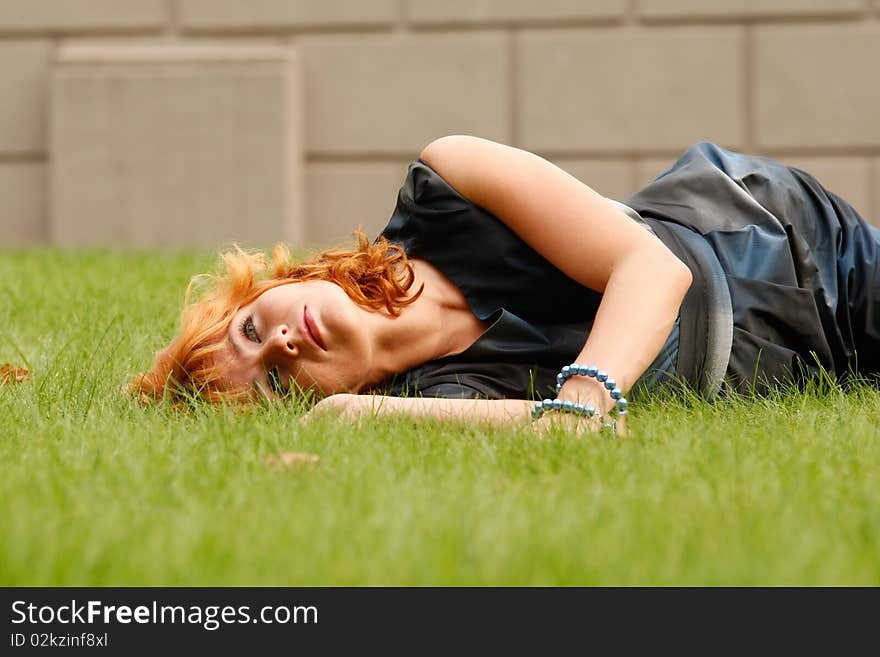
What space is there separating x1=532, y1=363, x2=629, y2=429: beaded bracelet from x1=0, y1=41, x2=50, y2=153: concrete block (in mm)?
7015

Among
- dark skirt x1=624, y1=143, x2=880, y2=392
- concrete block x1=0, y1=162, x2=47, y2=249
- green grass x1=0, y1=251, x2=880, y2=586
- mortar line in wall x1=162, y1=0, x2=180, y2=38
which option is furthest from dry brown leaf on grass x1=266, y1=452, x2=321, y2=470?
concrete block x1=0, y1=162, x2=47, y2=249

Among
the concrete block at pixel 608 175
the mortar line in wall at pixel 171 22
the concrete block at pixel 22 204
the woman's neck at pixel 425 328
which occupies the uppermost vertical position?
the mortar line in wall at pixel 171 22

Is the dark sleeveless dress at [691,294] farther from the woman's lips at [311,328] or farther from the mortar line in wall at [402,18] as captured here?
the mortar line in wall at [402,18]

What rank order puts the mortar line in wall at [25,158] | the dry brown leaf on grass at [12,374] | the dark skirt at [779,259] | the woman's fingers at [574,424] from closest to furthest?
the woman's fingers at [574,424], the dark skirt at [779,259], the dry brown leaf on grass at [12,374], the mortar line in wall at [25,158]

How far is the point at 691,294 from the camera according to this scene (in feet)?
9.74

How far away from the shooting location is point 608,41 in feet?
27.0

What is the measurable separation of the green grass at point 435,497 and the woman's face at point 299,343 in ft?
0.42

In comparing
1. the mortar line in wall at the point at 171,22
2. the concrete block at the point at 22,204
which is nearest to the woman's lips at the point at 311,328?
the mortar line in wall at the point at 171,22

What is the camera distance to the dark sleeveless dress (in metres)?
2.92

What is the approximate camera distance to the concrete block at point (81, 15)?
8523 mm

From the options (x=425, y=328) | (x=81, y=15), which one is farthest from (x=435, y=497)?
(x=81, y=15)

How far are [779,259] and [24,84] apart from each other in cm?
688

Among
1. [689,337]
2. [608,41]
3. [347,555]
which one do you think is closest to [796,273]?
[689,337]

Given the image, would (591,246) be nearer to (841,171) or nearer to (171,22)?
→ (841,171)
